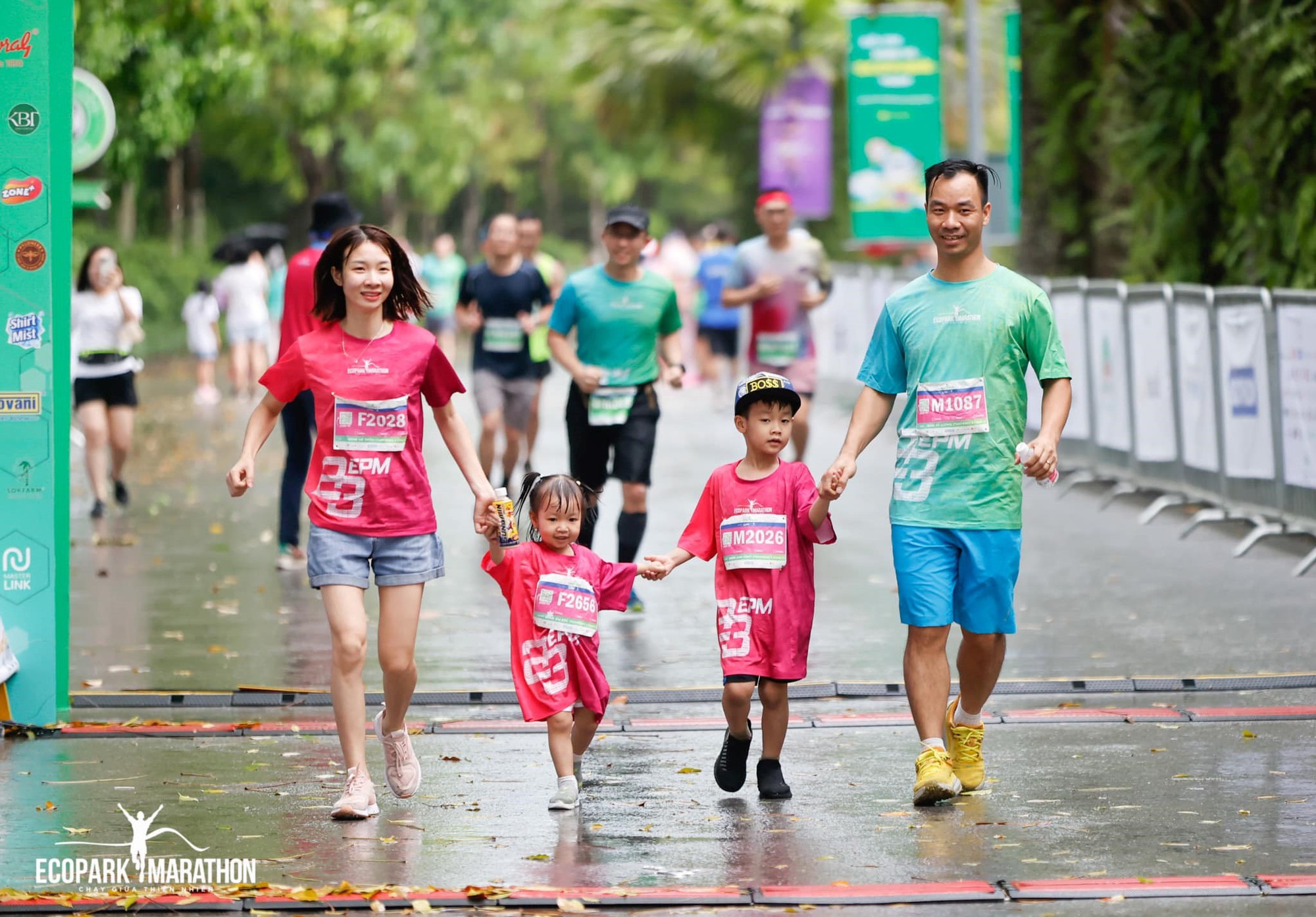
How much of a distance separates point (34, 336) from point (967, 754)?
12.2 ft

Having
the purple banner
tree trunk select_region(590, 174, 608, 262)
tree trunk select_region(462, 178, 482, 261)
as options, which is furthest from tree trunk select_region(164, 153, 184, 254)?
tree trunk select_region(590, 174, 608, 262)

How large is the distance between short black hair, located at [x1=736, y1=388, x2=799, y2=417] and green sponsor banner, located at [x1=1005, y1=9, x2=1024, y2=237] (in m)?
16.3

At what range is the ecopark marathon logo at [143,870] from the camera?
5.88m

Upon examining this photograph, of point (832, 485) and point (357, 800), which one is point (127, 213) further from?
point (832, 485)

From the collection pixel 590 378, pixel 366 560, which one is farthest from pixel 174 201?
pixel 366 560

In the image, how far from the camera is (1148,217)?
1792cm

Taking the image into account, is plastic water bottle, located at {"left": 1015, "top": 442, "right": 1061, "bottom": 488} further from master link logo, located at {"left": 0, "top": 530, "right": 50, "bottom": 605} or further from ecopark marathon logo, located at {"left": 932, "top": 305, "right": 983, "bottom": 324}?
master link logo, located at {"left": 0, "top": 530, "right": 50, "bottom": 605}

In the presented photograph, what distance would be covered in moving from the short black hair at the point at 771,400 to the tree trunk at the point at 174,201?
1400 inches

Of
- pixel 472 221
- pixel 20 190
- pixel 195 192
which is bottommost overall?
pixel 20 190

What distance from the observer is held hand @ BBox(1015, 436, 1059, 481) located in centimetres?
648

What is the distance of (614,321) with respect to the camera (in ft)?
35.4

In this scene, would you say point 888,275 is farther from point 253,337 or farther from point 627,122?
point 627,122

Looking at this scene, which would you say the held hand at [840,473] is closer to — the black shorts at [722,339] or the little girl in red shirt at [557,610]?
the little girl in red shirt at [557,610]

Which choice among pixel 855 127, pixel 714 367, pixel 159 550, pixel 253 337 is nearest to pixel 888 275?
pixel 855 127
